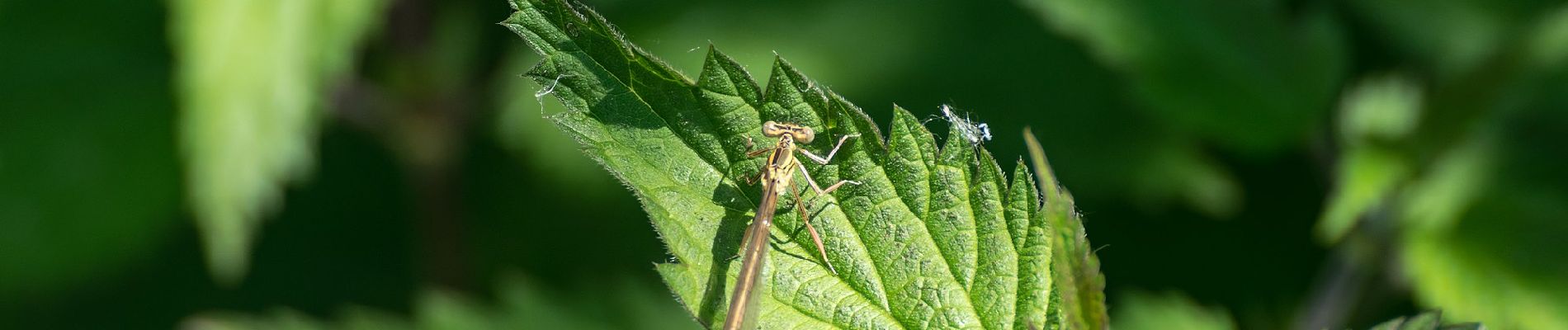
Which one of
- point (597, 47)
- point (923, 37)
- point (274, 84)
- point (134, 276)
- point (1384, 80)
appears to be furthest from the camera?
point (134, 276)

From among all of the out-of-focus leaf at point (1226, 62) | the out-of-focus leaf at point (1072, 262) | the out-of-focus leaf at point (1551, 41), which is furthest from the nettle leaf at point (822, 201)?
the out-of-focus leaf at point (1551, 41)

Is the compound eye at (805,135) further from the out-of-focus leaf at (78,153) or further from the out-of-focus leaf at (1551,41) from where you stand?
the out-of-focus leaf at (78,153)

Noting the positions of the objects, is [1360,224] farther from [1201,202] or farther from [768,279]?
[768,279]

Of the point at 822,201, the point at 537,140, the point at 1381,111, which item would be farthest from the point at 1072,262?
the point at 537,140

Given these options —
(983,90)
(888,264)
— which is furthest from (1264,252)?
(888,264)

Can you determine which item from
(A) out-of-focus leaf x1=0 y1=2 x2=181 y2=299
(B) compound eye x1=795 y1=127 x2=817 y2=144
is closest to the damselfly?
(B) compound eye x1=795 y1=127 x2=817 y2=144

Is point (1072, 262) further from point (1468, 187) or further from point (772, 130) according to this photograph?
point (1468, 187)
